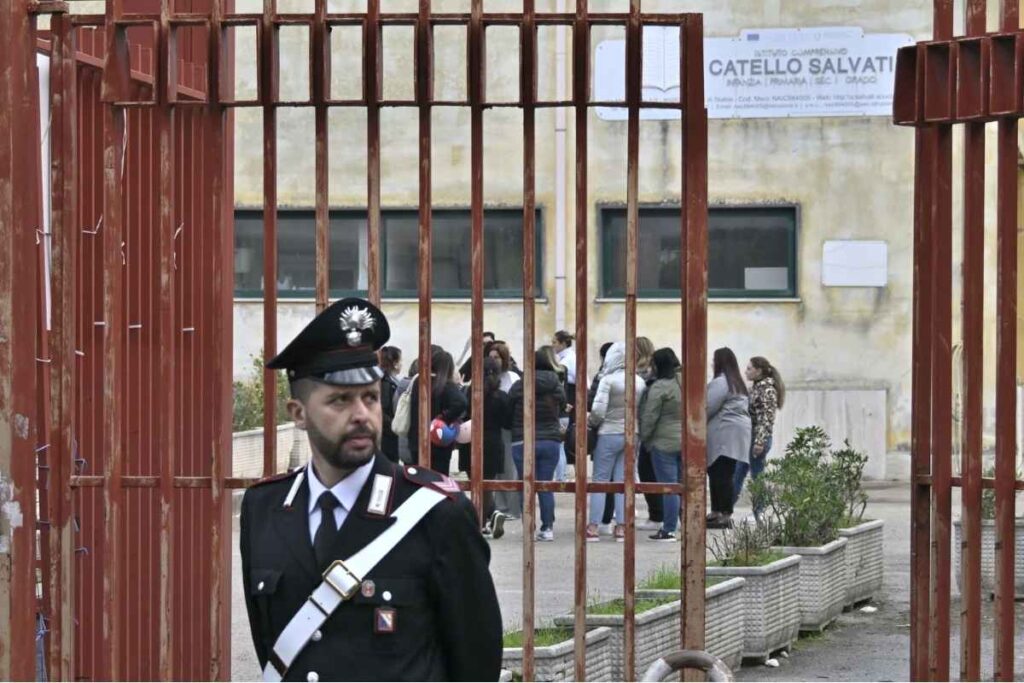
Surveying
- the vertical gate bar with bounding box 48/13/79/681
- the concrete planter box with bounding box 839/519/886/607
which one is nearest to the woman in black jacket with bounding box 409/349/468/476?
the concrete planter box with bounding box 839/519/886/607

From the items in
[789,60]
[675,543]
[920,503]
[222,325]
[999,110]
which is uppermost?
[789,60]

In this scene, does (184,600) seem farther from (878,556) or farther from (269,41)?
(878,556)

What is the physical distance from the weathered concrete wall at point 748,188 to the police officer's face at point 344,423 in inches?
737

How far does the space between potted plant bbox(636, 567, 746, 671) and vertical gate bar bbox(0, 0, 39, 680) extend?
4.50m

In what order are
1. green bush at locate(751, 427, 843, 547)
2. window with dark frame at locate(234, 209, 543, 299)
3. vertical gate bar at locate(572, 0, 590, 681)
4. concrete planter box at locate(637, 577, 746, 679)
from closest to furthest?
vertical gate bar at locate(572, 0, 590, 681)
concrete planter box at locate(637, 577, 746, 679)
green bush at locate(751, 427, 843, 547)
window with dark frame at locate(234, 209, 543, 299)

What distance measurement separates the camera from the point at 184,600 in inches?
298

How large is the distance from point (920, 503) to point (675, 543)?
9359 mm

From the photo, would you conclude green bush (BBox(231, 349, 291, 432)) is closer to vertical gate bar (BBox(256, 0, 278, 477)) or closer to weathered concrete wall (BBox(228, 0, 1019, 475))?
weathered concrete wall (BBox(228, 0, 1019, 475))

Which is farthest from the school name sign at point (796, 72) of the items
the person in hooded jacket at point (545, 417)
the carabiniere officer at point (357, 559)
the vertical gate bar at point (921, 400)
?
the carabiniere officer at point (357, 559)

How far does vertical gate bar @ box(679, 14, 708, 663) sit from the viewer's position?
591cm

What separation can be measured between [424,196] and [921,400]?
1.87m

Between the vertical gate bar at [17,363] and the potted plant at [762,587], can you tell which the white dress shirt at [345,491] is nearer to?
the vertical gate bar at [17,363]

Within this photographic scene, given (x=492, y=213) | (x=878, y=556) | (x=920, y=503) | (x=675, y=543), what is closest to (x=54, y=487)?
(x=920, y=503)

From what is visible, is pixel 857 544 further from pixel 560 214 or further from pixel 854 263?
pixel 560 214
